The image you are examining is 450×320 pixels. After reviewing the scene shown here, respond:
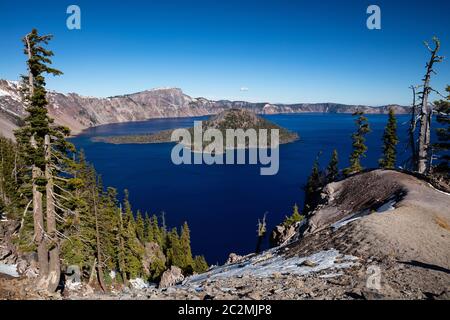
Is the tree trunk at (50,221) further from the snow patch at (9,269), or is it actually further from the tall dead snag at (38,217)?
the snow patch at (9,269)

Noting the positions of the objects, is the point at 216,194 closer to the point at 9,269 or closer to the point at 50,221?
the point at 9,269

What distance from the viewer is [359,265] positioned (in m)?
14.0

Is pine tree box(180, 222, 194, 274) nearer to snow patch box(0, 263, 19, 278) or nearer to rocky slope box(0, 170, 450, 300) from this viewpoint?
snow patch box(0, 263, 19, 278)

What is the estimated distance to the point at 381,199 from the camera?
26.1m

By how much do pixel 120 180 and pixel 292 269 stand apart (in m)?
146

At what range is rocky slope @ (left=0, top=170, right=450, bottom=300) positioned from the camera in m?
11.4

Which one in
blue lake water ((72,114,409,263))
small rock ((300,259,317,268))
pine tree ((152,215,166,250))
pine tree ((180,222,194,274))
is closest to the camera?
small rock ((300,259,317,268))

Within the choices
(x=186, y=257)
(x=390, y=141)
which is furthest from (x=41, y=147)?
(x=390, y=141)

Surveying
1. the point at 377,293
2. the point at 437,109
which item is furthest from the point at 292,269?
the point at 437,109

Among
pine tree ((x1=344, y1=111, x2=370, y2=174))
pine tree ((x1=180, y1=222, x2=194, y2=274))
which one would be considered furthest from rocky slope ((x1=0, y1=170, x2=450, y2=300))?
pine tree ((x1=180, y1=222, x2=194, y2=274))

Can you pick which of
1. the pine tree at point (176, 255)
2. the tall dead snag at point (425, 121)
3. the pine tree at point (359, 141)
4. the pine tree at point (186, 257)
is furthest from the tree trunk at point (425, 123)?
the pine tree at point (176, 255)

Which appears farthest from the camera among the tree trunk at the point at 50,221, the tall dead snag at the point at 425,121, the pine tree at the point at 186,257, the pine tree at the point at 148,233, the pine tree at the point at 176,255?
the pine tree at the point at 148,233

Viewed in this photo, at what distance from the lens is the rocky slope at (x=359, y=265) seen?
→ 11.4 meters
